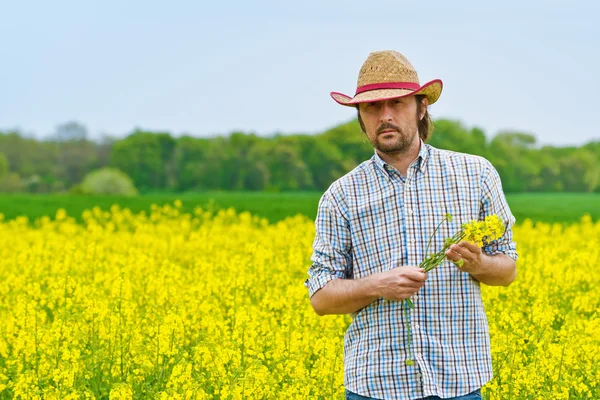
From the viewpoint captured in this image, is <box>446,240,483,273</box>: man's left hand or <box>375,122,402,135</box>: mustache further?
<box>375,122,402,135</box>: mustache

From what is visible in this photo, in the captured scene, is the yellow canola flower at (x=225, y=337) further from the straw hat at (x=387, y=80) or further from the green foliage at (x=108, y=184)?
the green foliage at (x=108, y=184)

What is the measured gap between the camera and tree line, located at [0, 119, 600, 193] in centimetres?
4031

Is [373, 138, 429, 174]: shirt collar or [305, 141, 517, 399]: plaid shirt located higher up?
[373, 138, 429, 174]: shirt collar

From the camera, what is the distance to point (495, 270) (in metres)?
3.27

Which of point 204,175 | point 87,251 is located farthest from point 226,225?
point 204,175

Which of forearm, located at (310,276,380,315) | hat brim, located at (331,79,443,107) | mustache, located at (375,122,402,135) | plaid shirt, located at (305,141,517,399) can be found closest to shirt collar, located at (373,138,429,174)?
plaid shirt, located at (305,141,517,399)

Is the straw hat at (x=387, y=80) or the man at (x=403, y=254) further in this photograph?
the straw hat at (x=387, y=80)

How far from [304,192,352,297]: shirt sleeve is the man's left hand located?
0.45 meters

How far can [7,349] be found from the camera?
659 cm

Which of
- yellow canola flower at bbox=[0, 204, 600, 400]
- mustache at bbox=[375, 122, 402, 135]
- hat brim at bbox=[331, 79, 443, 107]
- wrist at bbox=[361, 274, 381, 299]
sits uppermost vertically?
hat brim at bbox=[331, 79, 443, 107]

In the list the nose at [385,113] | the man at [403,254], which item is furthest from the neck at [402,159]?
the nose at [385,113]

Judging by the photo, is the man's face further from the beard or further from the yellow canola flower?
the yellow canola flower

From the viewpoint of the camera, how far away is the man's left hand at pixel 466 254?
3094 millimetres

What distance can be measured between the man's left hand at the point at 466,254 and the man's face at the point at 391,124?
1.57 feet
